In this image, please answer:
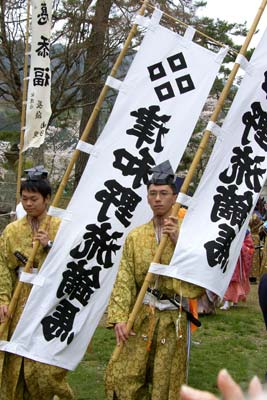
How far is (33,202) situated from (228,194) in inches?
54.0

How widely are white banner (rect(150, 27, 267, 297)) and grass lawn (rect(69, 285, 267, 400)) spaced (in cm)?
114

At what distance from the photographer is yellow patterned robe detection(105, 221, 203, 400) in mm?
3891

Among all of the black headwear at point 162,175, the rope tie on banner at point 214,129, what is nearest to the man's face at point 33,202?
the black headwear at point 162,175

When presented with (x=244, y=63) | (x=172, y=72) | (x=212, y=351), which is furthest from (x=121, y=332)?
(x=212, y=351)

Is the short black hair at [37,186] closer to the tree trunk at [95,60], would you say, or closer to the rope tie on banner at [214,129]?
the rope tie on banner at [214,129]

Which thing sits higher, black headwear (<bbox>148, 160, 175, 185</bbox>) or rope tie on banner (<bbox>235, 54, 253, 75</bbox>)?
rope tie on banner (<bbox>235, 54, 253, 75</bbox>)

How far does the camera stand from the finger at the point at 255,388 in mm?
888

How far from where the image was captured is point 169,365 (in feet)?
12.8

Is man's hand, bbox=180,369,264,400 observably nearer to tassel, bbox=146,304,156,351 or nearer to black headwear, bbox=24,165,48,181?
tassel, bbox=146,304,156,351

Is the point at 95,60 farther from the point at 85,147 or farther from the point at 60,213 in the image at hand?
the point at 60,213

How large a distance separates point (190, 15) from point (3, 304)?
374 inches

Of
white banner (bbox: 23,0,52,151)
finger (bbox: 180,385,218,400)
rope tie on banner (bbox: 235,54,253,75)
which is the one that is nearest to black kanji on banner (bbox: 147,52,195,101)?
rope tie on banner (bbox: 235,54,253,75)

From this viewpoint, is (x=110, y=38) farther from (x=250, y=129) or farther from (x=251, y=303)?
(x=250, y=129)

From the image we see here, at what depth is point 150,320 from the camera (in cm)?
391
